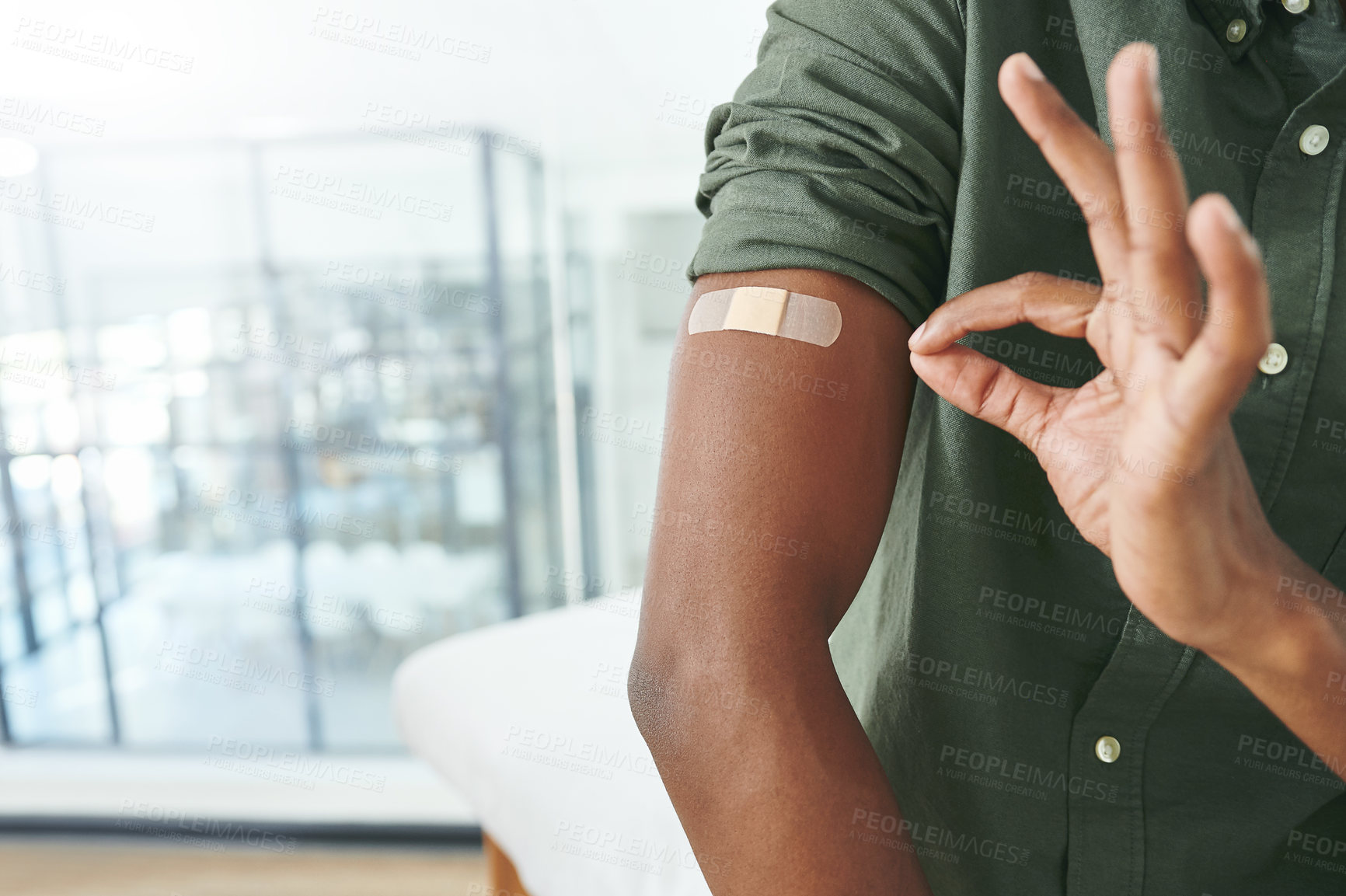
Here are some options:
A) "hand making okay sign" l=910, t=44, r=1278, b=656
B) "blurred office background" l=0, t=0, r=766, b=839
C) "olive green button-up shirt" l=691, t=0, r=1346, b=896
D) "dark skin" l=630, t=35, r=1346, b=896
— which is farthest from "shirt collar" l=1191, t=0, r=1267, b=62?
"blurred office background" l=0, t=0, r=766, b=839

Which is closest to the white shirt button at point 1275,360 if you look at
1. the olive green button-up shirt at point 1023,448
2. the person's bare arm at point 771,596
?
the olive green button-up shirt at point 1023,448

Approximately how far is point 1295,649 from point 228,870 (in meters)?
2.42

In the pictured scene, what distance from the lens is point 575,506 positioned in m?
3.00

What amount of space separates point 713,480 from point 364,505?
108 inches

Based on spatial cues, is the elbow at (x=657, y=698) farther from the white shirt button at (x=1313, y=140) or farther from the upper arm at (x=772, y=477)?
the white shirt button at (x=1313, y=140)

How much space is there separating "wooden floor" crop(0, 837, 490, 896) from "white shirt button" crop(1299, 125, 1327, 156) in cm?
214

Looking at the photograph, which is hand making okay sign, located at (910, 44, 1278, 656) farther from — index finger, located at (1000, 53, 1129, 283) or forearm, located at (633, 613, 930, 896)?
forearm, located at (633, 613, 930, 896)

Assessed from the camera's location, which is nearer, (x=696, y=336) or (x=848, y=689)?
(x=696, y=336)

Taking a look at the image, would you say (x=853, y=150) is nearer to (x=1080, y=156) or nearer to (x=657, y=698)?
(x=1080, y=156)

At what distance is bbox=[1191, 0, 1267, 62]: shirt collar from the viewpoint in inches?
23.2

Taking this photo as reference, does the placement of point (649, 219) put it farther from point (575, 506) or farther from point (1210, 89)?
point (1210, 89)

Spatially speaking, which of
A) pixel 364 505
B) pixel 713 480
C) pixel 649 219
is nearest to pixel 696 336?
pixel 713 480

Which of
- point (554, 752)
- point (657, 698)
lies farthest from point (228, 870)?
point (657, 698)

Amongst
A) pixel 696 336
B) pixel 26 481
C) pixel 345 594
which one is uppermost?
pixel 696 336
